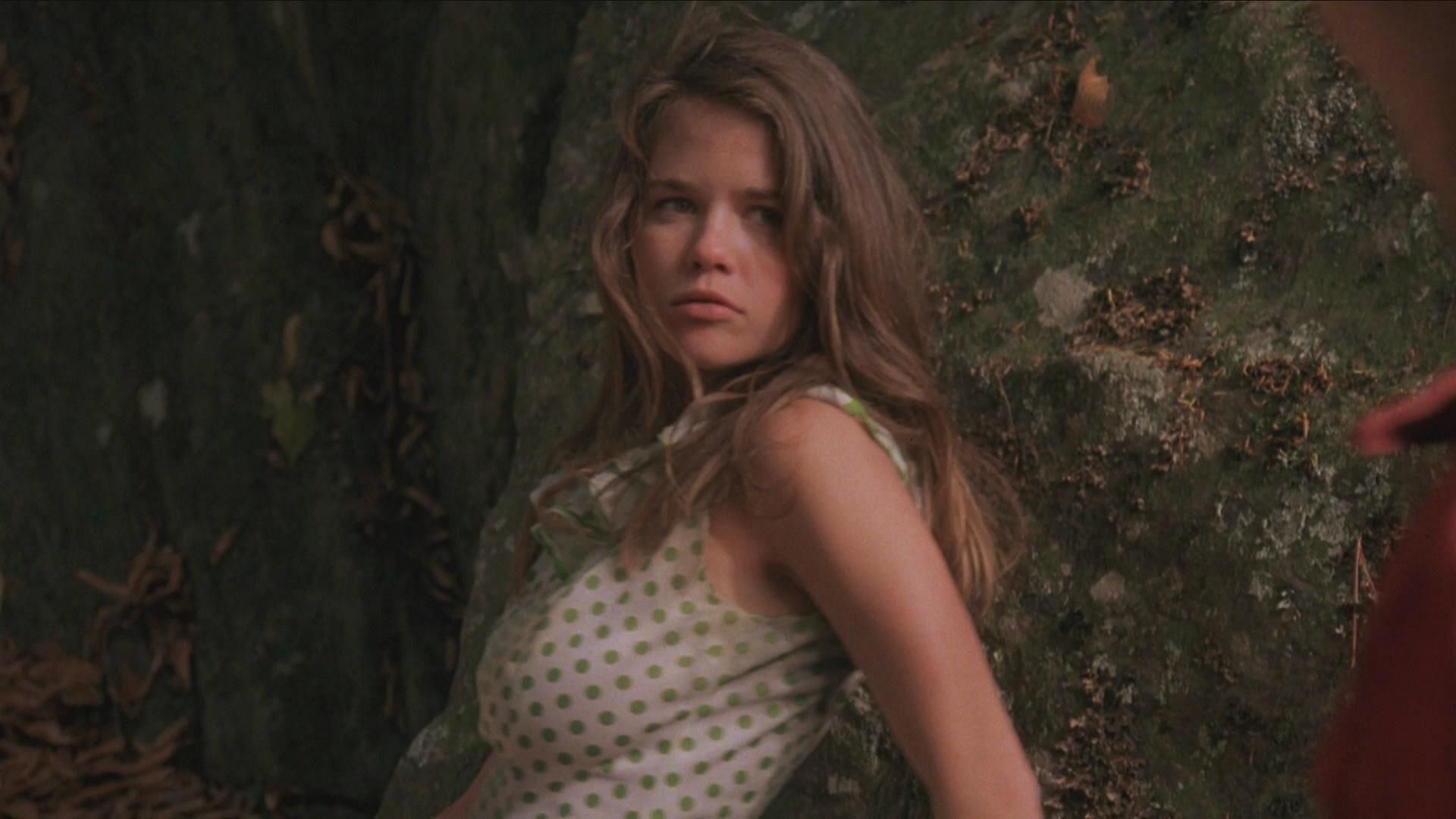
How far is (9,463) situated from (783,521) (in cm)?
299

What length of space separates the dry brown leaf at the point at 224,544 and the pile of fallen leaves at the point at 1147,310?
2.56m

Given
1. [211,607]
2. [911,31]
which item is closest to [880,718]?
[911,31]

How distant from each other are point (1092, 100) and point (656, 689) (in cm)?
128

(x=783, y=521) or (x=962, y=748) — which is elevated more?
(x=783, y=521)

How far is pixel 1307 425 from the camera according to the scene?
203 centimetres

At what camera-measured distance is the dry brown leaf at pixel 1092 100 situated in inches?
99.7

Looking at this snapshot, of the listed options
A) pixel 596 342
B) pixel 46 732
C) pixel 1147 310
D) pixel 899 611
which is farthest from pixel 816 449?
pixel 46 732

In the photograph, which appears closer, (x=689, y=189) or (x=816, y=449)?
(x=816, y=449)

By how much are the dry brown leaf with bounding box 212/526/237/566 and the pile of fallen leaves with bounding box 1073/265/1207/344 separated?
256cm

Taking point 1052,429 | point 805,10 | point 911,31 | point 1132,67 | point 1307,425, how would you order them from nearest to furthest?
point 1307,425 → point 1052,429 → point 1132,67 → point 911,31 → point 805,10

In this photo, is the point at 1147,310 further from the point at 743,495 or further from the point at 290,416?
the point at 290,416

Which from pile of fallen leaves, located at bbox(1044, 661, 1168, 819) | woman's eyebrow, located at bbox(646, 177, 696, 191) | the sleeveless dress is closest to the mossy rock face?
pile of fallen leaves, located at bbox(1044, 661, 1168, 819)

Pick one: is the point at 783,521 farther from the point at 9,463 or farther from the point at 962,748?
the point at 9,463

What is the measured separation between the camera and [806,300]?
76.0 inches
